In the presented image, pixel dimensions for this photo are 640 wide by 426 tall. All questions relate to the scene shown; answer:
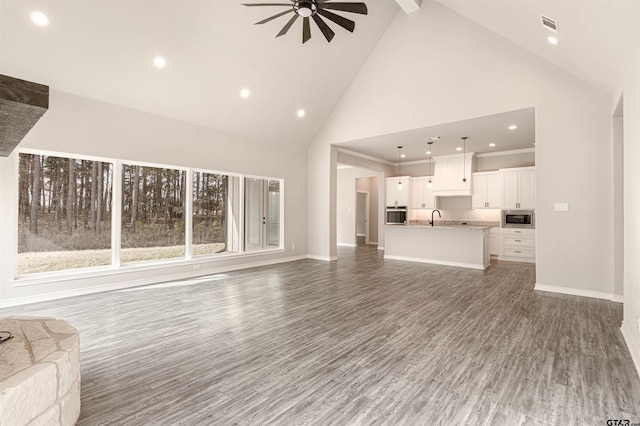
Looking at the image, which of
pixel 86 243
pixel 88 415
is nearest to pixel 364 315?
pixel 88 415

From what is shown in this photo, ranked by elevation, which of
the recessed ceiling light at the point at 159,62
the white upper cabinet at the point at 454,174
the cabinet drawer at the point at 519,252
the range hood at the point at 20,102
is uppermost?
the recessed ceiling light at the point at 159,62

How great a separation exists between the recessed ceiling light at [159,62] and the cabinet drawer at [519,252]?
881 centimetres

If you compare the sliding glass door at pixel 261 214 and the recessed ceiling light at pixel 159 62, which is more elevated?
A: the recessed ceiling light at pixel 159 62

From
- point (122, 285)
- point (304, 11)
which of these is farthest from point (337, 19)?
point (122, 285)

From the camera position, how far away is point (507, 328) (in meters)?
3.38

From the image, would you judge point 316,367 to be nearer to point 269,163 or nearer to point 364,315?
point 364,315

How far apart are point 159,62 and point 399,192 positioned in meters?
7.74

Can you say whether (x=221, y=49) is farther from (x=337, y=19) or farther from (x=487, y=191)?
(x=487, y=191)

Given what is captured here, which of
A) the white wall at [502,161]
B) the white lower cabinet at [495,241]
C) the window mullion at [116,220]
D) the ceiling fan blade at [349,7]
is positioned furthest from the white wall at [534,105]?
the window mullion at [116,220]

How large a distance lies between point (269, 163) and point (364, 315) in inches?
195

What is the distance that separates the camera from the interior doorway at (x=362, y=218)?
12141 millimetres

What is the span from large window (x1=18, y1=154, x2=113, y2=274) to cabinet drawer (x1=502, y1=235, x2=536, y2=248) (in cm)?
911

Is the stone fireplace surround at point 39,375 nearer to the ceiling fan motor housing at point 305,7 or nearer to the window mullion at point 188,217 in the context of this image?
the ceiling fan motor housing at point 305,7

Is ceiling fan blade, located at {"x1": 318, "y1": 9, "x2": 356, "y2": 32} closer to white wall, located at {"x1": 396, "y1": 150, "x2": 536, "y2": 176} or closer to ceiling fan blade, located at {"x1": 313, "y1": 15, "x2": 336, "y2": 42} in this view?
ceiling fan blade, located at {"x1": 313, "y1": 15, "x2": 336, "y2": 42}
